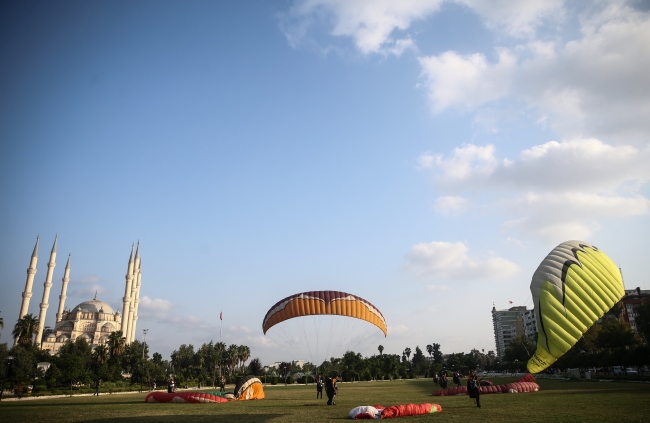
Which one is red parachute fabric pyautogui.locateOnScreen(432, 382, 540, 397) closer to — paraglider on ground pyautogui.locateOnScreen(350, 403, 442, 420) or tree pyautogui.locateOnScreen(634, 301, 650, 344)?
paraglider on ground pyautogui.locateOnScreen(350, 403, 442, 420)

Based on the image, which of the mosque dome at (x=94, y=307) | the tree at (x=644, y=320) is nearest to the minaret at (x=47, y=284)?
the mosque dome at (x=94, y=307)

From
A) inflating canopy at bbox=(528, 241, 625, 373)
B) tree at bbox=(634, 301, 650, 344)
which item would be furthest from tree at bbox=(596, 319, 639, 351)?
inflating canopy at bbox=(528, 241, 625, 373)

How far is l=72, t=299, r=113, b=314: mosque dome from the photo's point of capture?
116 meters

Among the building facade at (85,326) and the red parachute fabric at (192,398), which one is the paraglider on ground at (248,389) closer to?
the red parachute fabric at (192,398)

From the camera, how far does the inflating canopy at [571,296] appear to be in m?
19.8

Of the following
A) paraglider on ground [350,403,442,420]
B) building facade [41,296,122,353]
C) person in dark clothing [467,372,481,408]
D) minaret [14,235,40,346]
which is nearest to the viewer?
paraglider on ground [350,403,442,420]

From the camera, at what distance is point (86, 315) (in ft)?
376

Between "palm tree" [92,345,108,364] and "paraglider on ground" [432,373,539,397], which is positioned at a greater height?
"palm tree" [92,345,108,364]

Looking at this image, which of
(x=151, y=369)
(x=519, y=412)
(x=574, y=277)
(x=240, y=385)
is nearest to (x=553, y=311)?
(x=574, y=277)

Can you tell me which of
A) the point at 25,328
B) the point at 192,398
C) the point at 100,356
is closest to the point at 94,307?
the point at 25,328

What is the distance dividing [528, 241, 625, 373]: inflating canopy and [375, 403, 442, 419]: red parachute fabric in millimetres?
8005

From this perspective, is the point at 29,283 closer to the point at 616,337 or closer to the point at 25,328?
the point at 25,328

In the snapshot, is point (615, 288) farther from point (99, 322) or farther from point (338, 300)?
point (99, 322)

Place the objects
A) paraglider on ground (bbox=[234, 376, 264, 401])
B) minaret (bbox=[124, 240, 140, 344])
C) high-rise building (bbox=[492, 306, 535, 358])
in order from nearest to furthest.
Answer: paraglider on ground (bbox=[234, 376, 264, 401]) → minaret (bbox=[124, 240, 140, 344]) → high-rise building (bbox=[492, 306, 535, 358])
